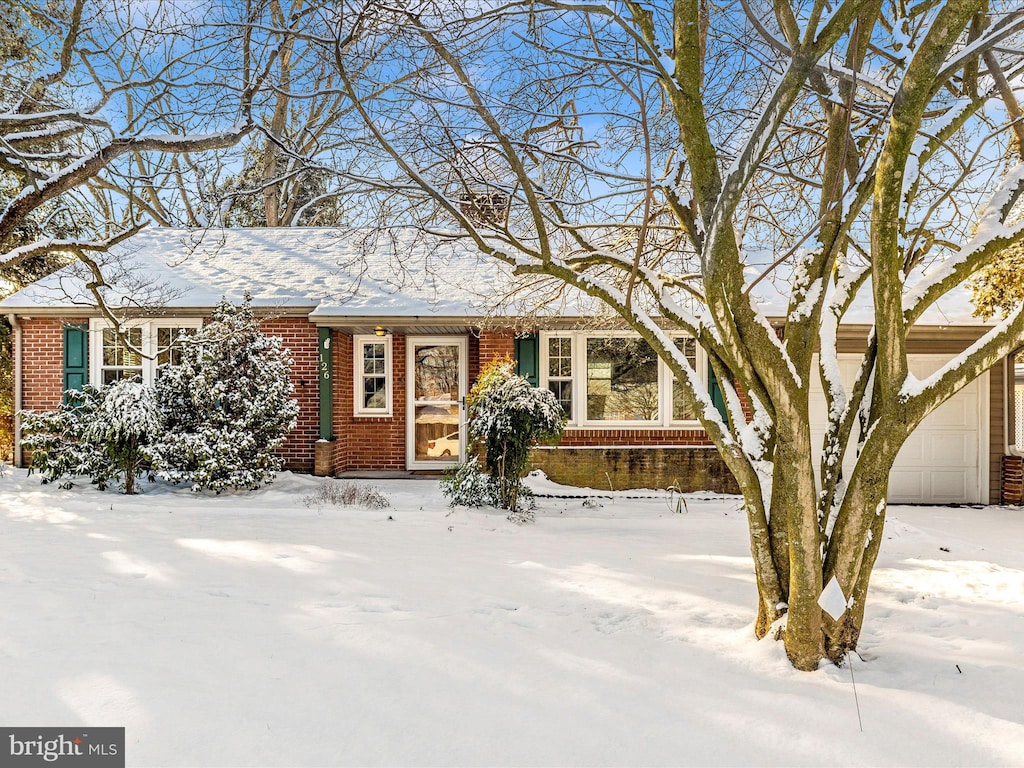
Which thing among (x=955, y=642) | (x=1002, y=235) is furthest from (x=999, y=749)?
(x=1002, y=235)

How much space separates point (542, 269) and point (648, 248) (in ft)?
7.66

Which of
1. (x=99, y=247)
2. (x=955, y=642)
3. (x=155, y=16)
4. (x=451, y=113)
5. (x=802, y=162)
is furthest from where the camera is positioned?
(x=99, y=247)

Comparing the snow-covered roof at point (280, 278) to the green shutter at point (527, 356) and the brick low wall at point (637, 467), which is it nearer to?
the green shutter at point (527, 356)

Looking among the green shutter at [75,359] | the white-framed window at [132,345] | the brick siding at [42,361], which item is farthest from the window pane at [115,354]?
the brick siding at [42,361]

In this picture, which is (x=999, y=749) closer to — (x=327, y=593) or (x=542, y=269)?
(x=542, y=269)

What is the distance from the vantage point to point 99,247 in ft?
27.0

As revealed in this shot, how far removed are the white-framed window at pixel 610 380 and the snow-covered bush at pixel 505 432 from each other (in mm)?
2440

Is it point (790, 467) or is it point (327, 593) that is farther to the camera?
point (327, 593)

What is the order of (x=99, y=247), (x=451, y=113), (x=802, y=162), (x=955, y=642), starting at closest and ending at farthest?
(x=955, y=642) → (x=451, y=113) → (x=802, y=162) → (x=99, y=247)

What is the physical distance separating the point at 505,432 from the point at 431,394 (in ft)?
13.7

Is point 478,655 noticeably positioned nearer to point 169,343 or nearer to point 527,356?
point 527,356

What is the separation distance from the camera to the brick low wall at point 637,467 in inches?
396

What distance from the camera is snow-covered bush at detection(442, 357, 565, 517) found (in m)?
7.87

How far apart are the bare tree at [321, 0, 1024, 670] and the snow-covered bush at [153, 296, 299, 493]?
4.89m
